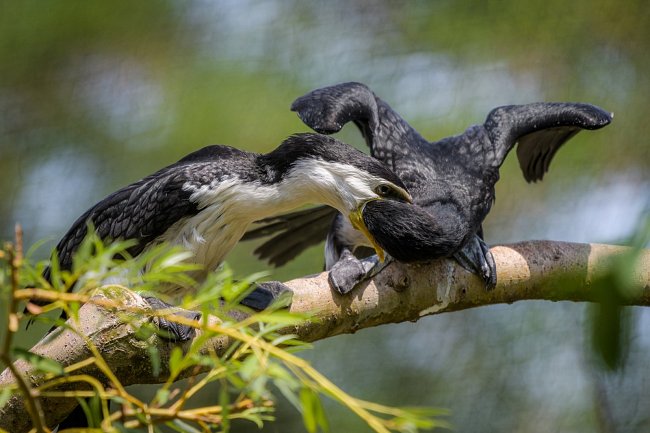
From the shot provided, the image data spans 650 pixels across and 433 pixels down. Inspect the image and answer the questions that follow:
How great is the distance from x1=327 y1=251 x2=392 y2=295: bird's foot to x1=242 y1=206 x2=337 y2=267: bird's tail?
1.65 ft

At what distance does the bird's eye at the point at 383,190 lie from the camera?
167 cm

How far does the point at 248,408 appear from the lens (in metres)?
0.80

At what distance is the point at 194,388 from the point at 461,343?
7.33 feet

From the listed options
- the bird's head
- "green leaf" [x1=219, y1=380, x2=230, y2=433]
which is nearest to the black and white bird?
the bird's head

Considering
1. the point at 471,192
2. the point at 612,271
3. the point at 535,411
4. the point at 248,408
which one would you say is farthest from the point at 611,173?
the point at 612,271

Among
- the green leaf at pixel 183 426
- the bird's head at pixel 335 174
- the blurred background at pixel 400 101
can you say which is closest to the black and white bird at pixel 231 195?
the bird's head at pixel 335 174

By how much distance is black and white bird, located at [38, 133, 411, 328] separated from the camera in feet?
5.33

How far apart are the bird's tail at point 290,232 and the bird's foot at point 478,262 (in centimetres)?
50

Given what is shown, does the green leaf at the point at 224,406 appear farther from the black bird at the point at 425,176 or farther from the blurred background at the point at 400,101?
the blurred background at the point at 400,101

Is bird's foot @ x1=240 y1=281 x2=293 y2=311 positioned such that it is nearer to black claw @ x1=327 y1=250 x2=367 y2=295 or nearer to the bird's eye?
black claw @ x1=327 y1=250 x2=367 y2=295

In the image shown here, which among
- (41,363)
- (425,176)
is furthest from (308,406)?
(425,176)

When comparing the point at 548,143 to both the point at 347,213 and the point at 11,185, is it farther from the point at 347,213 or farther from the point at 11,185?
the point at 11,185

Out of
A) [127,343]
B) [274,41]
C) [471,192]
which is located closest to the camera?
[127,343]

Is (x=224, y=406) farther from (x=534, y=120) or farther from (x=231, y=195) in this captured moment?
(x=534, y=120)
